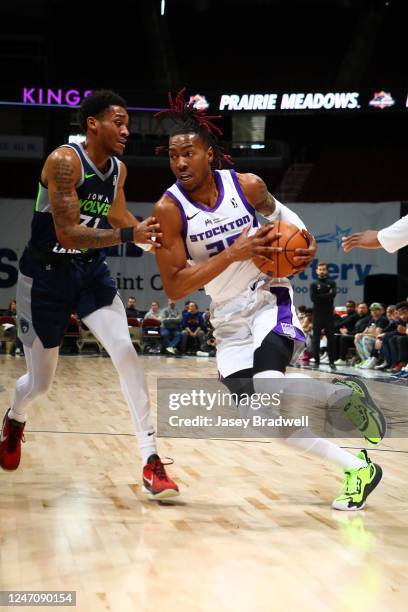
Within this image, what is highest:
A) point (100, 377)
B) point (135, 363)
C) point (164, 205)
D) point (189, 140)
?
point (189, 140)

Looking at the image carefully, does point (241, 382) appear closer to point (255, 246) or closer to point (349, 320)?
point (255, 246)

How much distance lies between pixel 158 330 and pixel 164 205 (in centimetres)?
1364

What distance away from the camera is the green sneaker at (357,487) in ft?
12.6

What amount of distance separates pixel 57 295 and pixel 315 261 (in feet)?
48.5

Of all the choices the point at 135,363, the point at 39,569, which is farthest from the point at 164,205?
the point at 39,569

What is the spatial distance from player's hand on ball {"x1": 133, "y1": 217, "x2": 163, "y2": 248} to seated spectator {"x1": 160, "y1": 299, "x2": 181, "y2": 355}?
13526 mm

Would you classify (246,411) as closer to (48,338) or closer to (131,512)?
(131,512)

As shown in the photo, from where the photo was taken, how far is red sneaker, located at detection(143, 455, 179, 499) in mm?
4055

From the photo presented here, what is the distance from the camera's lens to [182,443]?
6.00m

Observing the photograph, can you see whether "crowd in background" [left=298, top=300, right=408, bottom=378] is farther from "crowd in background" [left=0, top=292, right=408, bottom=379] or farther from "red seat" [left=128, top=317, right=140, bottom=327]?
"red seat" [left=128, top=317, right=140, bottom=327]

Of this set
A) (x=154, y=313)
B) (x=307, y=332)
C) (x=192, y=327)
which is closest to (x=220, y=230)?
(x=307, y=332)

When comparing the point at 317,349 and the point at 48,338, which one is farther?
the point at 317,349

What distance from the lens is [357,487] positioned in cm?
386

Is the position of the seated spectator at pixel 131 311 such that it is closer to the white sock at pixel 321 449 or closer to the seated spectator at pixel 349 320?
the seated spectator at pixel 349 320
